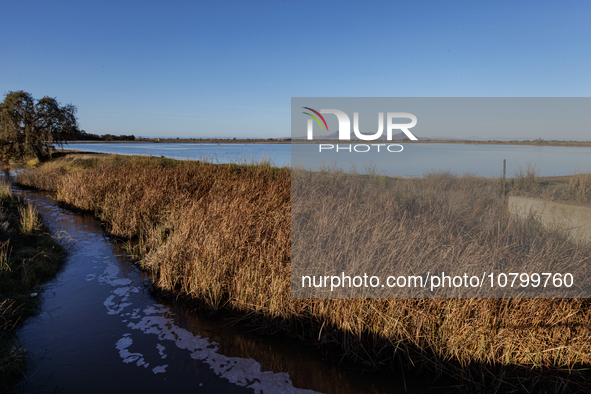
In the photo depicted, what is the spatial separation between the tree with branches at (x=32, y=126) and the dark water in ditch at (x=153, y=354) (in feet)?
105

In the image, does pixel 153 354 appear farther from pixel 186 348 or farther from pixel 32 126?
pixel 32 126

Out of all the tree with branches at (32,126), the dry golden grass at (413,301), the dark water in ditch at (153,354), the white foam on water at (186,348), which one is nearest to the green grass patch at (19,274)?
the dark water in ditch at (153,354)

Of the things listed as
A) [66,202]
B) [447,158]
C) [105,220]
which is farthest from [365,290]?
[66,202]

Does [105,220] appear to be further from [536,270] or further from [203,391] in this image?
[536,270]

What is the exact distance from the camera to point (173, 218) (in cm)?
857

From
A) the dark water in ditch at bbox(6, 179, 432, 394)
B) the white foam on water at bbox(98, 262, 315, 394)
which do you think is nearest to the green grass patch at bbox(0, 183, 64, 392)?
the dark water in ditch at bbox(6, 179, 432, 394)

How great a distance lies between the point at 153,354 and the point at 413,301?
147 inches

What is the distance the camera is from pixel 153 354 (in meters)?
4.59

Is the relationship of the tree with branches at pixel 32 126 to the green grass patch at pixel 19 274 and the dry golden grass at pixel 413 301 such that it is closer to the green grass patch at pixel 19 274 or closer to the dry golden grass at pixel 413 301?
the green grass patch at pixel 19 274

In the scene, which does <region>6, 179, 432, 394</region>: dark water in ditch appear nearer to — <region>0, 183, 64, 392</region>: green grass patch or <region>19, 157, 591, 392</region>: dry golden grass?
<region>0, 183, 64, 392</region>: green grass patch

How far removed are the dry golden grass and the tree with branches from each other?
96.6 ft

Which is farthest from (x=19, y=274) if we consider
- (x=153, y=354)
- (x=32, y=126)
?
(x=32, y=126)

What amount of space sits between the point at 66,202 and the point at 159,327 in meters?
12.7

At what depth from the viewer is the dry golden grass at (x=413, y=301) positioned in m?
3.73
